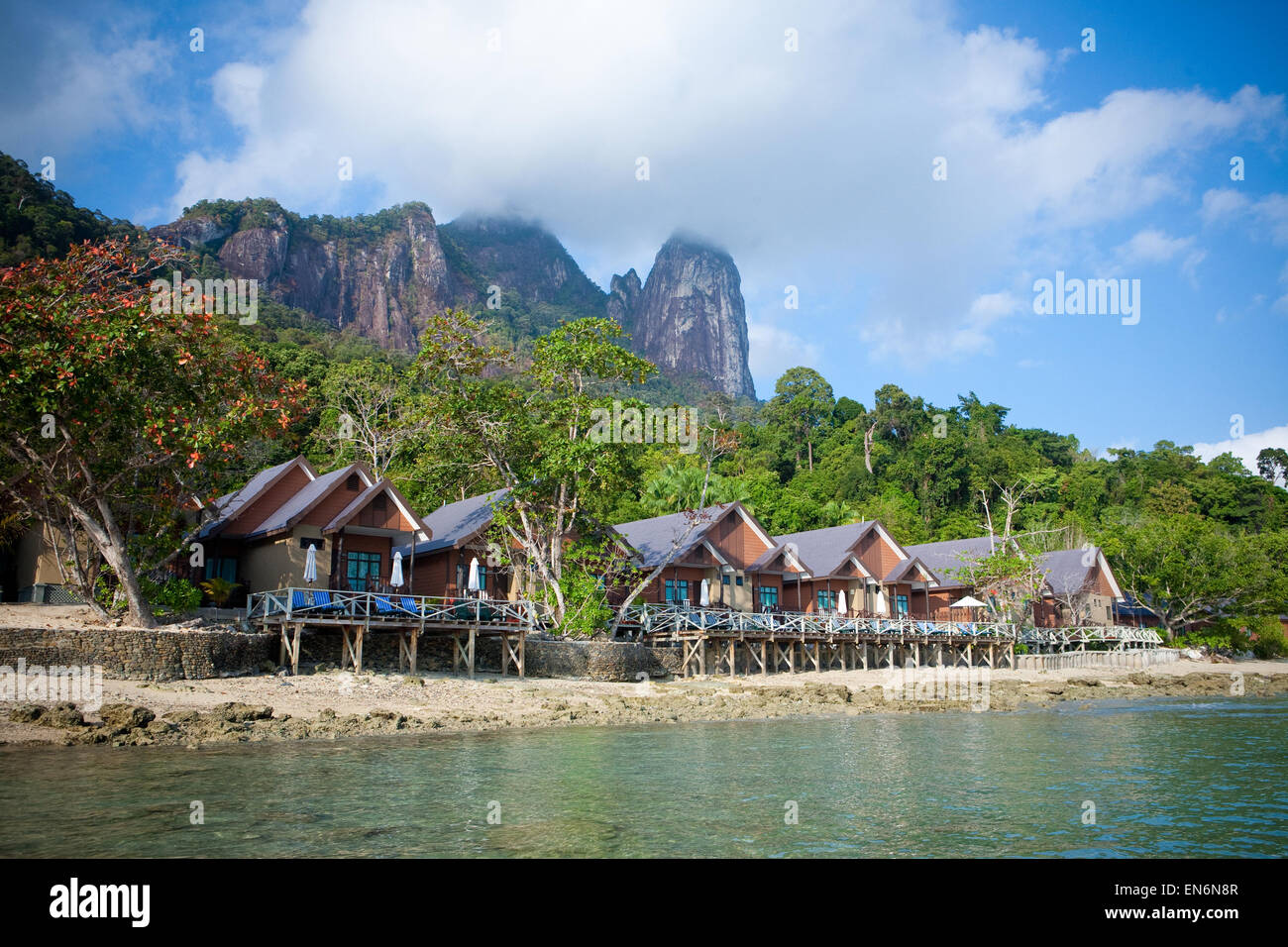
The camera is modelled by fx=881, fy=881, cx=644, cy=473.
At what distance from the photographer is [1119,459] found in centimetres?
7956

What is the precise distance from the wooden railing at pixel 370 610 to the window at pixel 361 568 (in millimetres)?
2978

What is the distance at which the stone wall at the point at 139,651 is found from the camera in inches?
714

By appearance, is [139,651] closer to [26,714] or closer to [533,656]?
[26,714]

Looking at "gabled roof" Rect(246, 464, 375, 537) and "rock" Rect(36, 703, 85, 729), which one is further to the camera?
"gabled roof" Rect(246, 464, 375, 537)

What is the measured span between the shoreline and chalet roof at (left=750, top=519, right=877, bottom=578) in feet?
23.0

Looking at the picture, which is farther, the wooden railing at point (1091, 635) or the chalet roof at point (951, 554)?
the chalet roof at point (951, 554)

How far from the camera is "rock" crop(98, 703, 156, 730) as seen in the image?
15.6 meters

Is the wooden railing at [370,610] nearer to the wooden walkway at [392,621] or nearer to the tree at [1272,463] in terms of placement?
the wooden walkway at [392,621]

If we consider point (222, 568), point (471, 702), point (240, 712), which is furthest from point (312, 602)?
point (222, 568)

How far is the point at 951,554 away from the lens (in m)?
48.7

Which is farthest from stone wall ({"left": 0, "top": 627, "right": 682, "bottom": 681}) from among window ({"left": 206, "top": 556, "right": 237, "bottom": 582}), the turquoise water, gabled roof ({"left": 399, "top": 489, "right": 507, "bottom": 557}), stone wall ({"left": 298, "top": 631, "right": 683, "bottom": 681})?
window ({"left": 206, "top": 556, "right": 237, "bottom": 582})

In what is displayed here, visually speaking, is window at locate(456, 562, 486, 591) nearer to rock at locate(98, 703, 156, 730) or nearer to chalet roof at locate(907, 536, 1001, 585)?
rock at locate(98, 703, 156, 730)

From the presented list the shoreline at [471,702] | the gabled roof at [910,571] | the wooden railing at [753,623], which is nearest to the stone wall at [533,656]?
the shoreline at [471,702]
